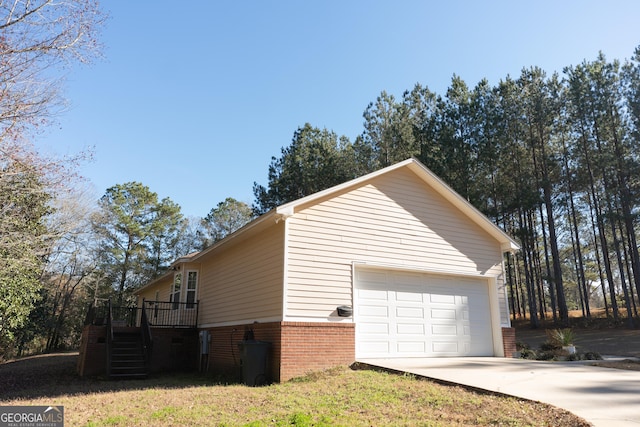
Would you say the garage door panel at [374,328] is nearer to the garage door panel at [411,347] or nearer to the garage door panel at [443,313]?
the garage door panel at [411,347]

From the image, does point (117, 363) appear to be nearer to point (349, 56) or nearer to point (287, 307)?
point (287, 307)

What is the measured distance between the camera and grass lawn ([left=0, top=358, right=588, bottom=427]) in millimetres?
5461

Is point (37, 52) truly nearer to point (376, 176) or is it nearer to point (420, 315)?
point (376, 176)

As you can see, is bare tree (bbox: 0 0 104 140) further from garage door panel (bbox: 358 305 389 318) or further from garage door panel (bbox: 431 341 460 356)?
garage door panel (bbox: 431 341 460 356)

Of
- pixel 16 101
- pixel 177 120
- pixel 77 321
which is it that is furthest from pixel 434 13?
pixel 77 321

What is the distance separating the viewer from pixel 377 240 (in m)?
11.0

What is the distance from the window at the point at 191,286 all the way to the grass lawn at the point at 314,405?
5900mm

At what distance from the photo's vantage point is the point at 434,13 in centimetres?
1150

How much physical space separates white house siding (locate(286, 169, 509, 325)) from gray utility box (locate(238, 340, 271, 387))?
1.00m

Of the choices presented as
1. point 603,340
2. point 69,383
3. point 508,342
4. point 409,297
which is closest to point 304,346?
point 409,297

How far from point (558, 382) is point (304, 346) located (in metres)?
4.81

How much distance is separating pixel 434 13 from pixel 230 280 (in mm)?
9365

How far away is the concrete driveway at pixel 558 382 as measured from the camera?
5375 millimetres

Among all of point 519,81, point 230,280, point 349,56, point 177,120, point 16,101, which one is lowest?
point 230,280
